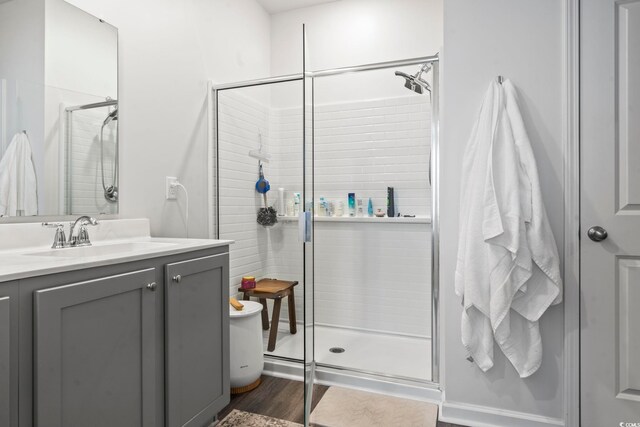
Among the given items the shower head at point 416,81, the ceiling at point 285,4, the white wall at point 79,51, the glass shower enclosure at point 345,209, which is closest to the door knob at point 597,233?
the glass shower enclosure at point 345,209

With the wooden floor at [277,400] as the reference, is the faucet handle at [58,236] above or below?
above

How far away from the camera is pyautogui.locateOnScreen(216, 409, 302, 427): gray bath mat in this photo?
5.97 ft

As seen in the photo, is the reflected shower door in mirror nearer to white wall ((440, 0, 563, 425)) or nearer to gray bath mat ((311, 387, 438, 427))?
gray bath mat ((311, 387, 438, 427))

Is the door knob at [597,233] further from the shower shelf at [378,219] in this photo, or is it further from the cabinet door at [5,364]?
the cabinet door at [5,364]

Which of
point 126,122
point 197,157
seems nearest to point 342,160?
point 197,157

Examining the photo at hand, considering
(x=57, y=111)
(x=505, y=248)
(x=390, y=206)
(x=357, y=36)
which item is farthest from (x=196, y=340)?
(x=357, y=36)

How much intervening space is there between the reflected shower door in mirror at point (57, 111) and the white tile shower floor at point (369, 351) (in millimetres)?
1402

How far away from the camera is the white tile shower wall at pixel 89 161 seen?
172 cm

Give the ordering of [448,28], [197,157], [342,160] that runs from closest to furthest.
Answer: [448,28]
[197,157]
[342,160]

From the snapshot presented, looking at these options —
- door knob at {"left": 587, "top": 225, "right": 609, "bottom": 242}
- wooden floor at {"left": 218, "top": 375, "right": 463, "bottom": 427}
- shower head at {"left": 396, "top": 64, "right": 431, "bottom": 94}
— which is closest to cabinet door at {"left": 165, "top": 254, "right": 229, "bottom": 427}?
wooden floor at {"left": 218, "top": 375, "right": 463, "bottom": 427}

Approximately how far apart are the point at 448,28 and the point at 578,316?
1508 millimetres

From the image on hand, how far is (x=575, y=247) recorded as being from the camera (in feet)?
5.55

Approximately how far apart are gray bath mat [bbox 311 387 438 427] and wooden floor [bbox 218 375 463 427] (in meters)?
0.07

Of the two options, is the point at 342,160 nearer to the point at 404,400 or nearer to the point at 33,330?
the point at 404,400
